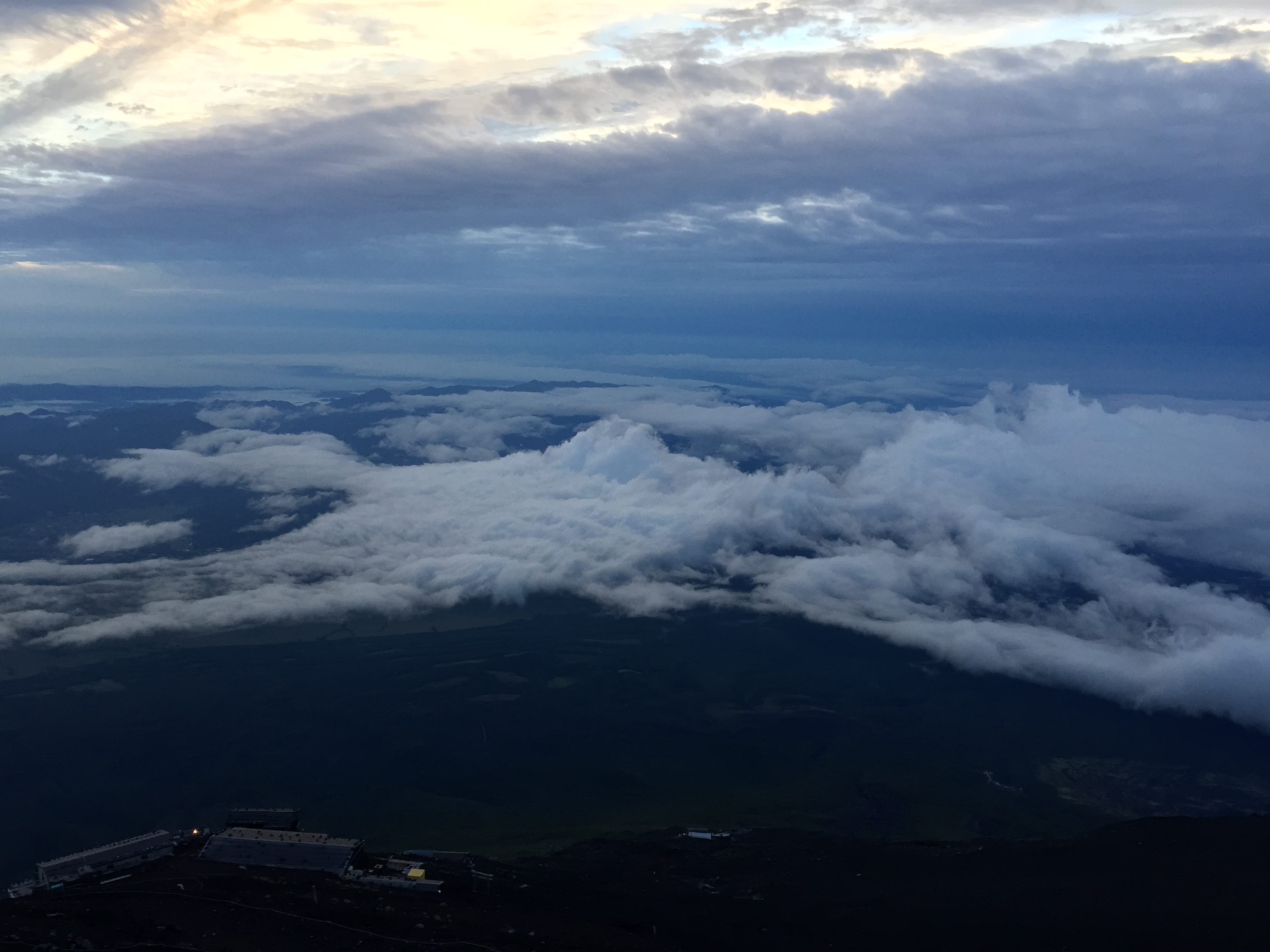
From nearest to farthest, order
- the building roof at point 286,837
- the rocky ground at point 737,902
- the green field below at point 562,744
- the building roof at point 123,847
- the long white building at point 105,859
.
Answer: the rocky ground at point 737,902
the long white building at point 105,859
the building roof at point 123,847
the building roof at point 286,837
the green field below at point 562,744

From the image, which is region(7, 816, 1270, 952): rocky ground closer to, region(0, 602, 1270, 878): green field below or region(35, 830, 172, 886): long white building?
region(35, 830, 172, 886): long white building

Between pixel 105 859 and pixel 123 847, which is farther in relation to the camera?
pixel 123 847

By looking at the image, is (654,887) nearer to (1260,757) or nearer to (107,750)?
(107,750)

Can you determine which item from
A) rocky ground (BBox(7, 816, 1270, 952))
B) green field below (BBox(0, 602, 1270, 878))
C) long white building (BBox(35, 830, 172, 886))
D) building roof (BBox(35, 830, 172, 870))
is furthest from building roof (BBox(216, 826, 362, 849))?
green field below (BBox(0, 602, 1270, 878))

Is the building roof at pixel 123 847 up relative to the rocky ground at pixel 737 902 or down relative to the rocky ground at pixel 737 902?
up

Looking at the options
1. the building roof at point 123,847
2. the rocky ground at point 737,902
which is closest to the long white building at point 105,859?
the building roof at point 123,847

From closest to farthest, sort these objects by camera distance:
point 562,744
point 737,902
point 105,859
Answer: point 105,859 → point 737,902 → point 562,744

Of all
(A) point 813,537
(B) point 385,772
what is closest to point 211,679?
(B) point 385,772

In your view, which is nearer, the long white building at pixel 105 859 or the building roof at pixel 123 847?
the long white building at pixel 105 859

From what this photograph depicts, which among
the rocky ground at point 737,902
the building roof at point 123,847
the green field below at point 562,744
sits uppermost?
the building roof at point 123,847

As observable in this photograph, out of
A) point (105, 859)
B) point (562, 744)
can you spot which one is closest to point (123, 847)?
point (105, 859)

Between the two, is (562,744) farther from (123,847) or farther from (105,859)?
(105,859)

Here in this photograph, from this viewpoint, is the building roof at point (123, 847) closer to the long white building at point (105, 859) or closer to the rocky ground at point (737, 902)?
the long white building at point (105, 859)
